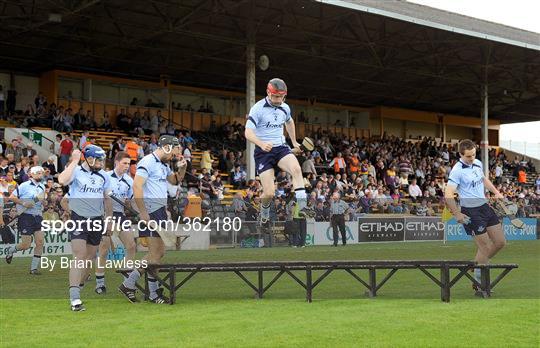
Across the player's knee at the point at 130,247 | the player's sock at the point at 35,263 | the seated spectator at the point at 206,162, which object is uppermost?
the seated spectator at the point at 206,162

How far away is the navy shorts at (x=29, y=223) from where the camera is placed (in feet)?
51.4

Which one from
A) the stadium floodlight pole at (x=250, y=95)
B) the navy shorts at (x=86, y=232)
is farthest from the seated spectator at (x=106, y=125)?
the navy shorts at (x=86, y=232)

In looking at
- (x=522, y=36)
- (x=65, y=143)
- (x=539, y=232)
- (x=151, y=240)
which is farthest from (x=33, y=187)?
(x=522, y=36)

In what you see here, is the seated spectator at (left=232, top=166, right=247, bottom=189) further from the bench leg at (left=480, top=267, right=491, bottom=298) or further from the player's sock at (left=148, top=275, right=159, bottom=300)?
the bench leg at (left=480, top=267, right=491, bottom=298)

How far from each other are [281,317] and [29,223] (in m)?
8.69

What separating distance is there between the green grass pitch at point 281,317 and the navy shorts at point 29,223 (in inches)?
113

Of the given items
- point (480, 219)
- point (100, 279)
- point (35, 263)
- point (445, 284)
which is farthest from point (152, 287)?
point (35, 263)

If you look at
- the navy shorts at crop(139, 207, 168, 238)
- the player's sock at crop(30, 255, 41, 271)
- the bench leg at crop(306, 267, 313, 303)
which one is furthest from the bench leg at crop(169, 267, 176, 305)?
the player's sock at crop(30, 255, 41, 271)

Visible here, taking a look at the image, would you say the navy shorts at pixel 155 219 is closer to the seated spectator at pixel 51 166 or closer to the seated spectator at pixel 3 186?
the seated spectator at pixel 3 186

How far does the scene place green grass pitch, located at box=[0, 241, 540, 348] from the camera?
733 cm

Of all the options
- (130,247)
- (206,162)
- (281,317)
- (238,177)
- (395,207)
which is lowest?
(281,317)

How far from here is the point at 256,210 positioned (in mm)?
23797

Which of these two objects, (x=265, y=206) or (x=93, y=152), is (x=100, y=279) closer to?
(x=93, y=152)

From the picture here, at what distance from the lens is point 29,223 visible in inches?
617
